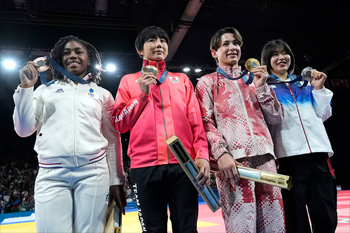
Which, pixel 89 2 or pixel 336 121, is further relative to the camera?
pixel 336 121

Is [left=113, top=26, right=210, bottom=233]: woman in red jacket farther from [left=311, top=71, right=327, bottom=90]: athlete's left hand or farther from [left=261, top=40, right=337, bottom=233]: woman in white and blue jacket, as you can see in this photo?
[left=311, top=71, right=327, bottom=90]: athlete's left hand

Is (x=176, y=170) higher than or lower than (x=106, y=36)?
lower

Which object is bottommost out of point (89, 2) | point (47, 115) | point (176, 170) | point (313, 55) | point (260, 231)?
point (260, 231)

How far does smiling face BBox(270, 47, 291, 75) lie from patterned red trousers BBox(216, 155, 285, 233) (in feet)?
3.65

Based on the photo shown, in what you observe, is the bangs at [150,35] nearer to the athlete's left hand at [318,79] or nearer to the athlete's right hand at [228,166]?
the athlete's right hand at [228,166]

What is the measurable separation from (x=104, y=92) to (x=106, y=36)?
8503mm

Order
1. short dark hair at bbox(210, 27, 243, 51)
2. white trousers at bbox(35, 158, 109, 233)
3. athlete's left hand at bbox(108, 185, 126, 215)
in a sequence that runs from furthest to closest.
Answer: short dark hair at bbox(210, 27, 243, 51), athlete's left hand at bbox(108, 185, 126, 215), white trousers at bbox(35, 158, 109, 233)

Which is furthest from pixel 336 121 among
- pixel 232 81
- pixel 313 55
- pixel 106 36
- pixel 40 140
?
pixel 40 140

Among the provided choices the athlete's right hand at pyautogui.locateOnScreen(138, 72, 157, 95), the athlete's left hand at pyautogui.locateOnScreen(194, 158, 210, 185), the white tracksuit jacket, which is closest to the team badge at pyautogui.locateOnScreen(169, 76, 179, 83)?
the athlete's right hand at pyautogui.locateOnScreen(138, 72, 157, 95)

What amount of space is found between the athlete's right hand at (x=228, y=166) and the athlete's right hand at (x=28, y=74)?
1.38 meters

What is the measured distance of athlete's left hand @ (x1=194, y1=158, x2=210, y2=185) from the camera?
1867mm

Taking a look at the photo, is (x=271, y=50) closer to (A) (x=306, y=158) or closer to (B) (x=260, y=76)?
(B) (x=260, y=76)

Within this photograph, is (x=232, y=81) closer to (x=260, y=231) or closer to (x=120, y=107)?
(x=120, y=107)

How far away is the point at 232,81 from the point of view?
2363 mm
